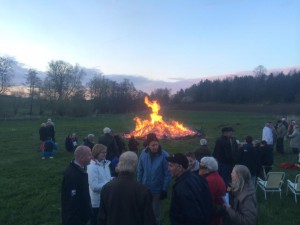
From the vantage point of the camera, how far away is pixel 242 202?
417 centimetres

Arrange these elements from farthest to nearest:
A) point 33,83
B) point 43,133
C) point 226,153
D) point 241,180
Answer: point 33,83 < point 43,133 < point 226,153 < point 241,180

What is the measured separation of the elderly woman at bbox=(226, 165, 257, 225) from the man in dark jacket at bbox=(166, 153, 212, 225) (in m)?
0.31

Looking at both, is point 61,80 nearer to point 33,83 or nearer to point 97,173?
point 33,83

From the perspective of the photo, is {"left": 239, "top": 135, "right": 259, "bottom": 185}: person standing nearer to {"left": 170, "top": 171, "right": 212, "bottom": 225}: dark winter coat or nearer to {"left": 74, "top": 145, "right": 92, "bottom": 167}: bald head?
{"left": 170, "top": 171, "right": 212, "bottom": 225}: dark winter coat

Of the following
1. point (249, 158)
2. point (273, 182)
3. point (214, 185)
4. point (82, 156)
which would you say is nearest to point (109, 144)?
point (249, 158)

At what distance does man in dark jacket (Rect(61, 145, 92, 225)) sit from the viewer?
15.9 feet

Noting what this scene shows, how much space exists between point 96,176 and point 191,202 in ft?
6.91

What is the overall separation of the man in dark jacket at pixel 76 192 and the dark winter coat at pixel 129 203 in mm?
1107

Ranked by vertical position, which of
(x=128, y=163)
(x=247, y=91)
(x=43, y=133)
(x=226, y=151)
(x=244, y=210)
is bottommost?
(x=43, y=133)

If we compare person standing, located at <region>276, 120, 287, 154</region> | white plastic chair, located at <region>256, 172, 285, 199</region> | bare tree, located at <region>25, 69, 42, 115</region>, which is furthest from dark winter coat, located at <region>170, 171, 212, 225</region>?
bare tree, located at <region>25, 69, 42, 115</region>

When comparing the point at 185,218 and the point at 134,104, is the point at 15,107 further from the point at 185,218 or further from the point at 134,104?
the point at 185,218

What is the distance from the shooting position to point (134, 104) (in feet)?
261

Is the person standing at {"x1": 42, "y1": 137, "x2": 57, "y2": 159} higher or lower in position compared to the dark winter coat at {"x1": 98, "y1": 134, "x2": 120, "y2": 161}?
lower

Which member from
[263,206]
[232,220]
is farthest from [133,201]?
[263,206]
